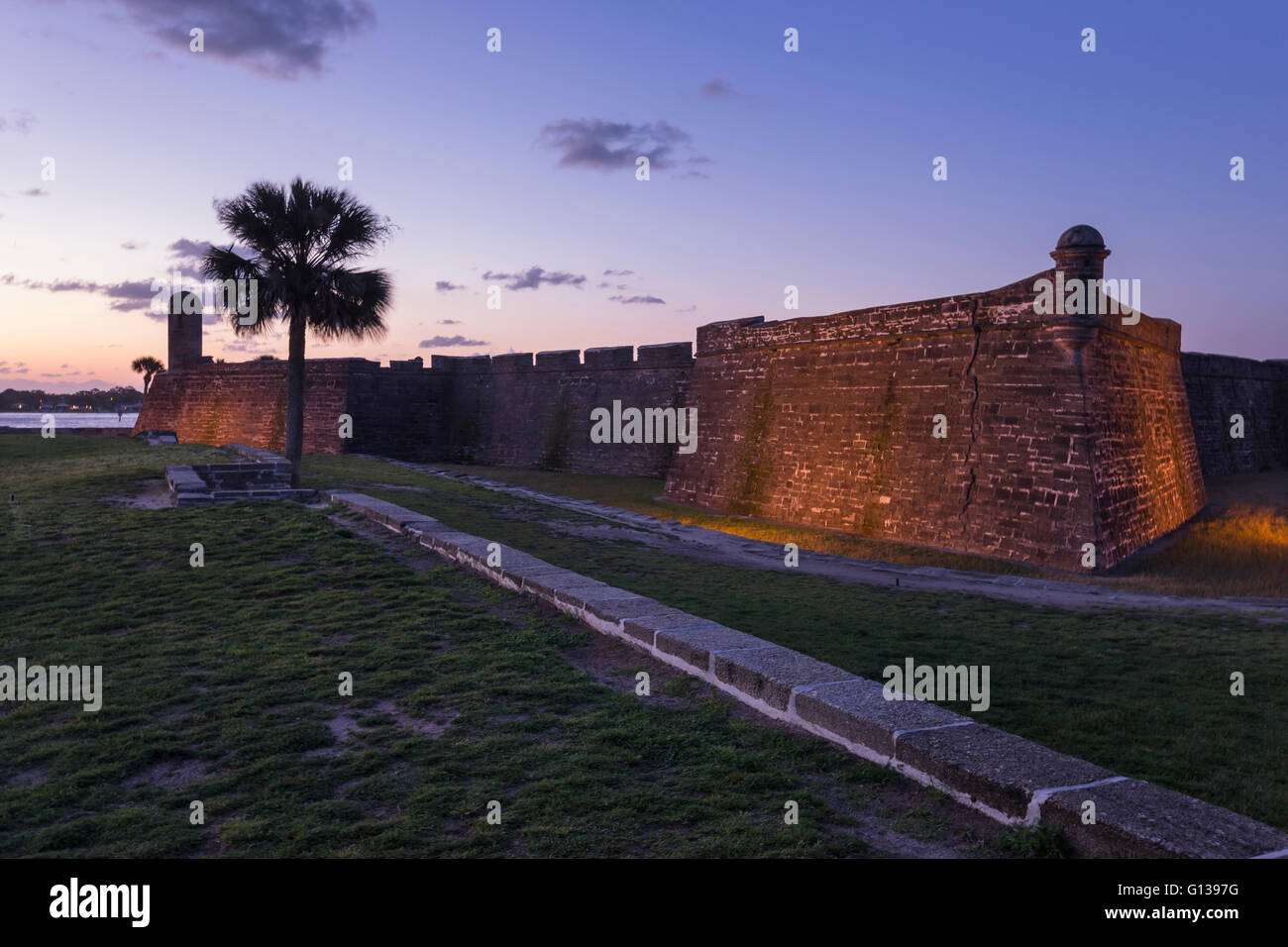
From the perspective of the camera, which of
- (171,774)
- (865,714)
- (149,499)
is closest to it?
(171,774)

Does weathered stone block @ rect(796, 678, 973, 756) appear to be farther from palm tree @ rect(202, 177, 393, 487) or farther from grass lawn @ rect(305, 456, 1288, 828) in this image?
palm tree @ rect(202, 177, 393, 487)

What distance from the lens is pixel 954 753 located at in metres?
3.28

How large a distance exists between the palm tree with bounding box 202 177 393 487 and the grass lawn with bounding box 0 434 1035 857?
36.9 ft

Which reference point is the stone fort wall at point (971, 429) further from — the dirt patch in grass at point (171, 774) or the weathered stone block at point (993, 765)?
the dirt patch in grass at point (171, 774)

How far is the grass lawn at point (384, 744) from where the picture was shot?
2896mm

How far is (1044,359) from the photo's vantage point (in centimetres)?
1330

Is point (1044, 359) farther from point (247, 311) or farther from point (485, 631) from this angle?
point (247, 311)

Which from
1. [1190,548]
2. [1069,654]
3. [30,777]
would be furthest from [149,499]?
[1190,548]

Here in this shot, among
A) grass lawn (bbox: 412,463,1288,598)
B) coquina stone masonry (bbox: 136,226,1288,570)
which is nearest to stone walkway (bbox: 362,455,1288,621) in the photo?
grass lawn (bbox: 412,463,1288,598)

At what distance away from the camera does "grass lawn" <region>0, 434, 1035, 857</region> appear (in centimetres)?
290

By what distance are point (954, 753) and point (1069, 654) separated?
3.64 meters

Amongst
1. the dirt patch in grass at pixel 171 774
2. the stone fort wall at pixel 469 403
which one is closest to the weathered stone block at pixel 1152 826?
the dirt patch in grass at pixel 171 774

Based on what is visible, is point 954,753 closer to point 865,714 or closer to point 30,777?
point 865,714
